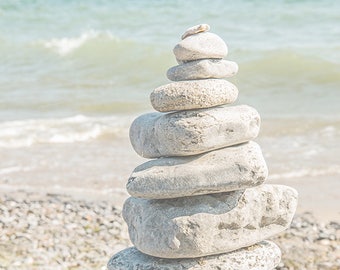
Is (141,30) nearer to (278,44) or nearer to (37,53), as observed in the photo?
(37,53)

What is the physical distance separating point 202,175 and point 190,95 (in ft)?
1.66

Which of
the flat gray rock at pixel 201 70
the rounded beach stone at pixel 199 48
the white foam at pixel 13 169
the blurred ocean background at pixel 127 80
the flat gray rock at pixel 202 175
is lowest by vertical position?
the blurred ocean background at pixel 127 80

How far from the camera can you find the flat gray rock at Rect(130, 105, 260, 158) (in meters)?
4.86

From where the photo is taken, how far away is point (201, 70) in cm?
496

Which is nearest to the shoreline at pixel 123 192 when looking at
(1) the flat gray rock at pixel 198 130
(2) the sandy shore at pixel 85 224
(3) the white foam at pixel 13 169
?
(2) the sandy shore at pixel 85 224

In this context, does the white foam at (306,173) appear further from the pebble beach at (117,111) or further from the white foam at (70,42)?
the white foam at (70,42)

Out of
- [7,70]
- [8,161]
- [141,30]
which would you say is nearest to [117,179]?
→ [8,161]

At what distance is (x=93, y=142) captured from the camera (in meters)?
13.5

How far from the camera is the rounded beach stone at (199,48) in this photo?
4.95 metres

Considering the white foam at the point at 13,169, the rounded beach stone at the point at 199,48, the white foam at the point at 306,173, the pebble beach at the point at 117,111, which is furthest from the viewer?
the white foam at the point at 13,169

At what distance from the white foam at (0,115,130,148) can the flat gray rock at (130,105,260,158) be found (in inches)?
340

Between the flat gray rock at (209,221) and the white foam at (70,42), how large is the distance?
67.0 ft

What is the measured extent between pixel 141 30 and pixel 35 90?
9.07 metres

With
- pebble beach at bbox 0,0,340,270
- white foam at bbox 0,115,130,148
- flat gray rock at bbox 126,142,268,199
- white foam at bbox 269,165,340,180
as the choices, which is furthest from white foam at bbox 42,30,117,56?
flat gray rock at bbox 126,142,268,199
